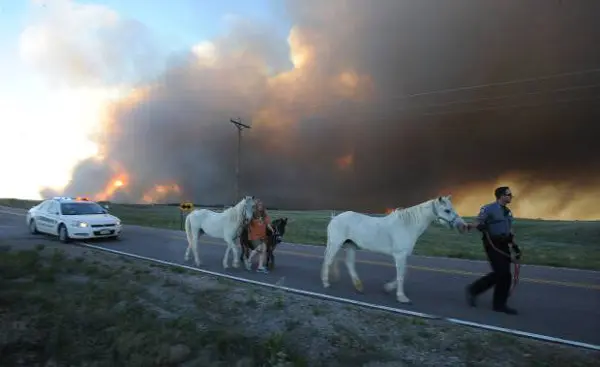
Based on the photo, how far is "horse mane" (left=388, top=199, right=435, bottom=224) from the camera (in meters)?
8.06

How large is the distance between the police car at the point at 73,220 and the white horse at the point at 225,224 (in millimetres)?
6077

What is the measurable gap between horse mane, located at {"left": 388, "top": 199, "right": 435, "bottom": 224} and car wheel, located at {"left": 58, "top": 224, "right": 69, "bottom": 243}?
534 inches

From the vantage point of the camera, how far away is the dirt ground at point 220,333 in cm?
471

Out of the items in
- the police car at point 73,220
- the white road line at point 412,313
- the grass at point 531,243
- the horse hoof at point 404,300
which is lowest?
the white road line at point 412,313

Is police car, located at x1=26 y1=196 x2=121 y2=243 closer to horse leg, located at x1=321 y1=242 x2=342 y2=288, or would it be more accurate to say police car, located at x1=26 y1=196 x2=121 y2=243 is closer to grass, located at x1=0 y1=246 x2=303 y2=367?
grass, located at x1=0 y1=246 x2=303 y2=367

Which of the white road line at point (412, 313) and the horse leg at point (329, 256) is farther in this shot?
the horse leg at point (329, 256)

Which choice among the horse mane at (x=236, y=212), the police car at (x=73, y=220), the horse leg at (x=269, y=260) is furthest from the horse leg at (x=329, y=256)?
the police car at (x=73, y=220)

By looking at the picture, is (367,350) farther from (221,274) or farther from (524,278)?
(524,278)

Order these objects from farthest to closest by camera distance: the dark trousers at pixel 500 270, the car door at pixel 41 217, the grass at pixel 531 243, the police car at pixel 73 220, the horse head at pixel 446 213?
the car door at pixel 41 217
the police car at pixel 73 220
the grass at pixel 531 243
the horse head at pixel 446 213
the dark trousers at pixel 500 270

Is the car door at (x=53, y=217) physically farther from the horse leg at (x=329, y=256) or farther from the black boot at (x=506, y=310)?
the black boot at (x=506, y=310)

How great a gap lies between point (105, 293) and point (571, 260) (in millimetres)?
15248

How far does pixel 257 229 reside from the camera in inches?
455

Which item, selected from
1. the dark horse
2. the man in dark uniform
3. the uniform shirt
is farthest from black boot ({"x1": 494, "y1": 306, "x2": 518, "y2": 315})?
the dark horse

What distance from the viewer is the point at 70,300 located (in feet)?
22.2
